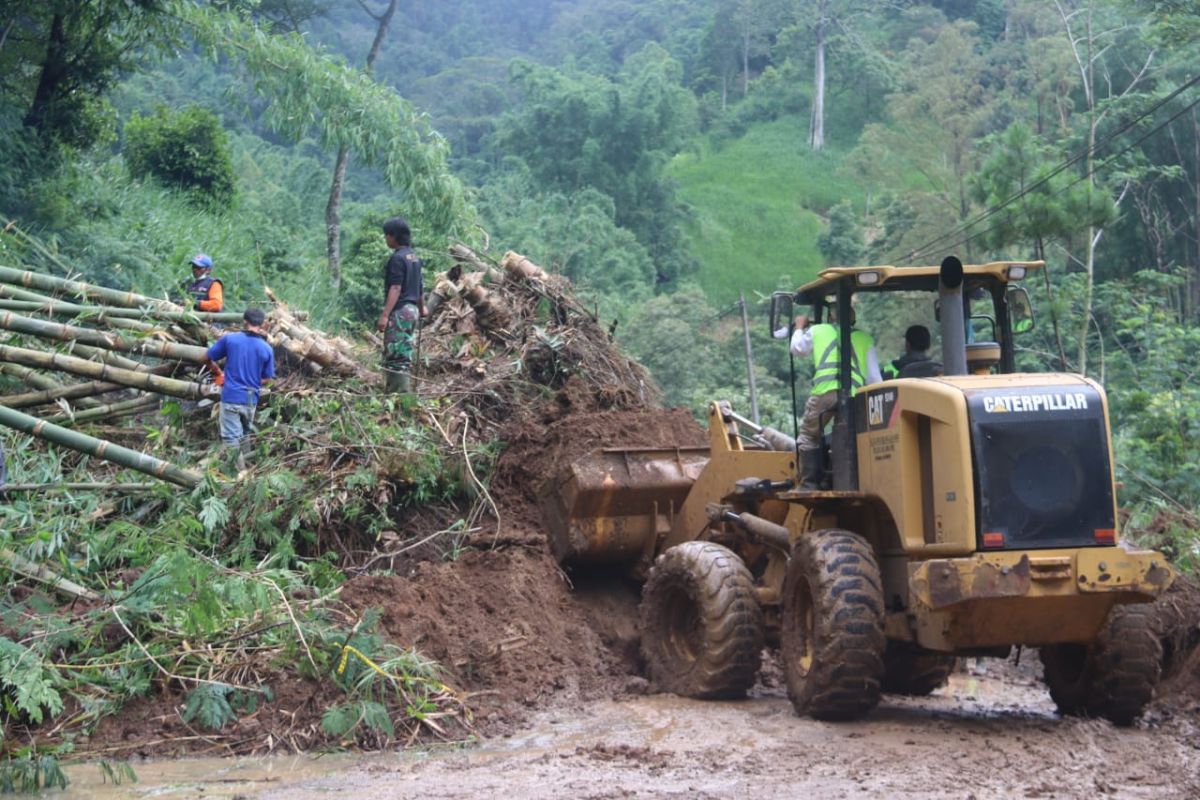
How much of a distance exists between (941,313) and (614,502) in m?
3.12

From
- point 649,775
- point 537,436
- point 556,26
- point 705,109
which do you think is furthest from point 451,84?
point 649,775

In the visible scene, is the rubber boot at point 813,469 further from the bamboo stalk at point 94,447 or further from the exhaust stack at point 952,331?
the bamboo stalk at point 94,447

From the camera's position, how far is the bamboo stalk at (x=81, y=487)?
9727mm

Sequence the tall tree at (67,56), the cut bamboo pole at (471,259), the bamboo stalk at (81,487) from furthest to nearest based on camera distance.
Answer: the tall tree at (67,56)
the cut bamboo pole at (471,259)
the bamboo stalk at (81,487)

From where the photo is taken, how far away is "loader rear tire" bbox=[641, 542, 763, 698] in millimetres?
8797

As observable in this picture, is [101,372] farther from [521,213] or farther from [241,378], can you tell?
[521,213]

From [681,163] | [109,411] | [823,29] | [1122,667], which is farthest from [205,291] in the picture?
[823,29]

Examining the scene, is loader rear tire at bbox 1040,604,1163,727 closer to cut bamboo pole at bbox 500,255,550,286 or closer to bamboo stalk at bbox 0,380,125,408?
cut bamboo pole at bbox 500,255,550,286

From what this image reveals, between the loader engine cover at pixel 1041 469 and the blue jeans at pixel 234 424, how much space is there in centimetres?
553

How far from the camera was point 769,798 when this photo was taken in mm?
6355

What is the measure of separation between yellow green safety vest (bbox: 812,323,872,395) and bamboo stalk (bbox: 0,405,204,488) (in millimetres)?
4399

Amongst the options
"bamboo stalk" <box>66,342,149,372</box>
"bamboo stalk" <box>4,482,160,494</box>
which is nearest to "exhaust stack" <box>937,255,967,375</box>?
"bamboo stalk" <box>4,482,160,494</box>

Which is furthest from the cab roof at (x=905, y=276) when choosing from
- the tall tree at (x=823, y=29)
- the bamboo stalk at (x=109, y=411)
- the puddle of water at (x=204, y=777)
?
the tall tree at (x=823, y=29)

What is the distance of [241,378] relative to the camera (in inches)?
417
